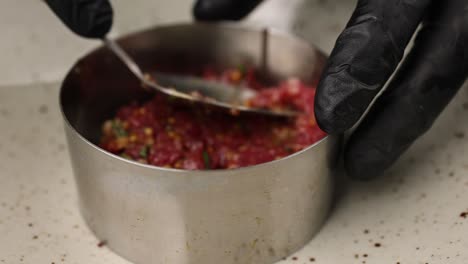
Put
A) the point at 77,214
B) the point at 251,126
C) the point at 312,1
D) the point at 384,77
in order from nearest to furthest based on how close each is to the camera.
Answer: the point at 384,77 → the point at 77,214 → the point at 251,126 → the point at 312,1

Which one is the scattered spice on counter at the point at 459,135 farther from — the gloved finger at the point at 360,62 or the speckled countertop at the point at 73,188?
the gloved finger at the point at 360,62

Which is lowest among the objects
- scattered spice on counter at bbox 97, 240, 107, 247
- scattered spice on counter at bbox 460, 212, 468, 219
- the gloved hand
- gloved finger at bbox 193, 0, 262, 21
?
scattered spice on counter at bbox 97, 240, 107, 247

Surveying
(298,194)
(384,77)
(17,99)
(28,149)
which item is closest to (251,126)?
(298,194)

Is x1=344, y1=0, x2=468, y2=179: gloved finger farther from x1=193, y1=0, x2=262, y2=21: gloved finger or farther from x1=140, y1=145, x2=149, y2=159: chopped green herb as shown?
x1=193, y1=0, x2=262, y2=21: gloved finger

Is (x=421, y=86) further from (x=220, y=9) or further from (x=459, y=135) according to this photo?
(x=220, y=9)

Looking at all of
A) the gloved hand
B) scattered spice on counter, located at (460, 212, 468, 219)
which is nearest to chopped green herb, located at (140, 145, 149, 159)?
the gloved hand

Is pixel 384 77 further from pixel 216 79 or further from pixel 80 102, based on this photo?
pixel 80 102

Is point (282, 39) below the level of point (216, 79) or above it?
above
